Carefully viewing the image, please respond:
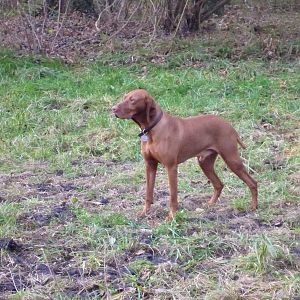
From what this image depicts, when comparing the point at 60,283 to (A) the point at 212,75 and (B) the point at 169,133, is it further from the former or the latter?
(A) the point at 212,75

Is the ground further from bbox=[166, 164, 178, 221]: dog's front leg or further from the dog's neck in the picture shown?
the dog's neck

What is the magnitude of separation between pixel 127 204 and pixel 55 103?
13.7ft

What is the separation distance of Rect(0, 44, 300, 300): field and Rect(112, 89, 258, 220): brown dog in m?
0.30

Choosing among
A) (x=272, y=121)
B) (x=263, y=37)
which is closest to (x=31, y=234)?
(x=272, y=121)

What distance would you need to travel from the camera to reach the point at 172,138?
6789 millimetres

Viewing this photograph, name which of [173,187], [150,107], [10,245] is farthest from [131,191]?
[10,245]

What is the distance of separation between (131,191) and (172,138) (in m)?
1.24

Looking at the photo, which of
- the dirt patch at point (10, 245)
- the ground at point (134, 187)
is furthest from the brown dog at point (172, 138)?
the dirt patch at point (10, 245)

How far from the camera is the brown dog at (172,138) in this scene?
6.64 m

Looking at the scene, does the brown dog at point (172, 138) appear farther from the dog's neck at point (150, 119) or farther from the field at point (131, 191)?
the field at point (131, 191)

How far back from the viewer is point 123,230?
645 centimetres

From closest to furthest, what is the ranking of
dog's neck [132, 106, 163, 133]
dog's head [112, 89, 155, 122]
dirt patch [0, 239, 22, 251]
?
dirt patch [0, 239, 22, 251], dog's head [112, 89, 155, 122], dog's neck [132, 106, 163, 133]

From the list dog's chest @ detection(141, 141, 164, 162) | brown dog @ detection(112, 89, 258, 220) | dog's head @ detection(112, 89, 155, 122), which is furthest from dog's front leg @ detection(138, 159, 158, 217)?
dog's head @ detection(112, 89, 155, 122)

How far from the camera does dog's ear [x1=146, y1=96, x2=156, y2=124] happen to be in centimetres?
663
